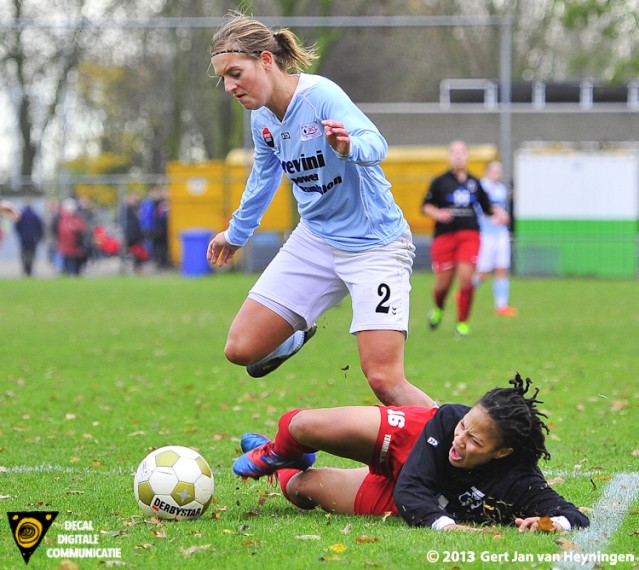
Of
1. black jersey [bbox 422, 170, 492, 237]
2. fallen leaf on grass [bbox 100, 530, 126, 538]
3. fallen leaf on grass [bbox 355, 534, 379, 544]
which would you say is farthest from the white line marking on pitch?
black jersey [bbox 422, 170, 492, 237]

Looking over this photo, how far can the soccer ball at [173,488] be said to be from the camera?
484 centimetres

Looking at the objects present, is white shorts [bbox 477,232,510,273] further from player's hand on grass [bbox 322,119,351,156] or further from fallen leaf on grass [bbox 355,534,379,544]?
fallen leaf on grass [bbox 355,534,379,544]

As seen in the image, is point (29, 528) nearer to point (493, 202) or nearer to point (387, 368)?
point (387, 368)

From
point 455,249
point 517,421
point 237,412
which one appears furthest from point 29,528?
point 455,249

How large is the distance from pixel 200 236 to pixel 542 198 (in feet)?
26.5

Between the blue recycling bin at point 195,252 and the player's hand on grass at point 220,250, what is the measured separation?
19653 millimetres

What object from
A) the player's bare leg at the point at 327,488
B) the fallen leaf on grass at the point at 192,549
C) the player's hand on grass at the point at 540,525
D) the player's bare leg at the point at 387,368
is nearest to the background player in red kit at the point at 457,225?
the player's bare leg at the point at 387,368

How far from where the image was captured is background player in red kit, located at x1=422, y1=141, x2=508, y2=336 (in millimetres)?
12883

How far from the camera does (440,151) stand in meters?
27.7

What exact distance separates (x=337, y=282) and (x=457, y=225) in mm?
7359

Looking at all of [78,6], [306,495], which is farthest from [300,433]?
[78,6]

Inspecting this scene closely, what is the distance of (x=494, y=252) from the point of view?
1683 cm

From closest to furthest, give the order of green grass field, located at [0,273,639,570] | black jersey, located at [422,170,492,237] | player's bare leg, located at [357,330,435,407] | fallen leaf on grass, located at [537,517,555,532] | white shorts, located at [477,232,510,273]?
green grass field, located at [0,273,639,570] < fallen leaf on grass, located at [537,517,555,532] < player's bare leg, located at [357,330,435,407] < black jersey, located at [422,170,492,237] < white shorts, located at [477,232,510,273]

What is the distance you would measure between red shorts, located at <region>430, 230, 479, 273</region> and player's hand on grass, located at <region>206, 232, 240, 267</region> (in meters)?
6.90
